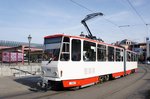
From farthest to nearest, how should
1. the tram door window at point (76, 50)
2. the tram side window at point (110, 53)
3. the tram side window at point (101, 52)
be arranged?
the tram side window at point (110, 53)
the tram side window at point (101, 52)
the tram door window at point (76, 50)

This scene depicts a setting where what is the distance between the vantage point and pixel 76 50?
15.6 metres

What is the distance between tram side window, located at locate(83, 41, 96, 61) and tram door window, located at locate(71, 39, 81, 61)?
22.9 inches

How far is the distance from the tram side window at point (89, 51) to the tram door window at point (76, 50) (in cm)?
58

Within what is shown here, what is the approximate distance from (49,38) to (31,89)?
10.2 feet

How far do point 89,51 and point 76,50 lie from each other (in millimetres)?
1748

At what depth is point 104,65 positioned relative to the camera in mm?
20125

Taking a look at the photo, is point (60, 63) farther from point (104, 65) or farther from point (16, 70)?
point (16, 70)

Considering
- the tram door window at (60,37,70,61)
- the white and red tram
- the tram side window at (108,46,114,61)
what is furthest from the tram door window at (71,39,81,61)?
the tram side window at (108,46,114,61)

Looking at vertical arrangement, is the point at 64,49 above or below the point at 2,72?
above

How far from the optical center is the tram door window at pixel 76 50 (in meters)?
15.4

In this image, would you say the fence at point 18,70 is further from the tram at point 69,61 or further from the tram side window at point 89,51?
the tram side window at point 89,51

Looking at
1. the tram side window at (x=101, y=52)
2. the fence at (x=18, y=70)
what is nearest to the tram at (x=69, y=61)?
the tram side window at (x=101, y=52)

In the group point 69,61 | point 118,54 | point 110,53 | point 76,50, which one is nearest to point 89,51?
Result: point 76,50

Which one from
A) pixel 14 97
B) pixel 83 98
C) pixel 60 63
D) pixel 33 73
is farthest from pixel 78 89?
pixel 33 73
